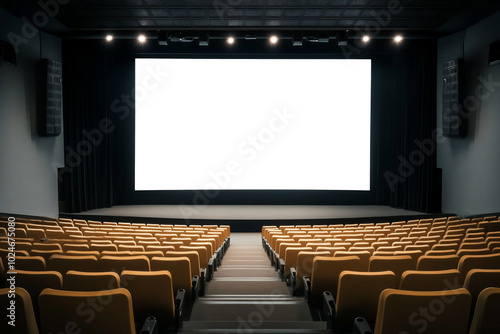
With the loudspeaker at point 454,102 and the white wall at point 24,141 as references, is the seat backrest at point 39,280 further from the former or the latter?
the loudspeaker at point 454,102

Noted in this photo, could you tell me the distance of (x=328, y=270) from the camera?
3.51 m

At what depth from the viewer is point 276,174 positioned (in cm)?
1375

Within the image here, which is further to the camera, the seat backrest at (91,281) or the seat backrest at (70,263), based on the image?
the seat backrest at (70,263)

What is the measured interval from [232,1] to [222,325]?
7777 millimetres

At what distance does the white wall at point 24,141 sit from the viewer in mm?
9789

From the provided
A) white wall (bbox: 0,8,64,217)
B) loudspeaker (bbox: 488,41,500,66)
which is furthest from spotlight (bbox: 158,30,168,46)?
loudspeaker (bbox: 488,41,500,66)

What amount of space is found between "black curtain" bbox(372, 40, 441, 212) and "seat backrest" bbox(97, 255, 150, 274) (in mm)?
11251

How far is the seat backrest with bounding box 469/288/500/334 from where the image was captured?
2.09 metres

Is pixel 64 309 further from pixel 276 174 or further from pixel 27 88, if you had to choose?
pixel 276 174

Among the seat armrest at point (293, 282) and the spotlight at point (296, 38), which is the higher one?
Result: the spotlight at point (296, 38)

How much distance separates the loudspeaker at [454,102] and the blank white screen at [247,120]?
2.58m

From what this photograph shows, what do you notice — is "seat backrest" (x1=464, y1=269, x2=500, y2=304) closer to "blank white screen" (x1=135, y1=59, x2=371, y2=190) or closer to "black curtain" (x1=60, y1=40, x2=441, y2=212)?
"black curtain" (x1=60, y1=40, x2=441, y2=212)


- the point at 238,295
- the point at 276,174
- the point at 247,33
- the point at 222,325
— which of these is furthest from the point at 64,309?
the point at 276,174

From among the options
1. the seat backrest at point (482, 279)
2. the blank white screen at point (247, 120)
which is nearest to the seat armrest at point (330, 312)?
the seat backrest at point (482, 279)
